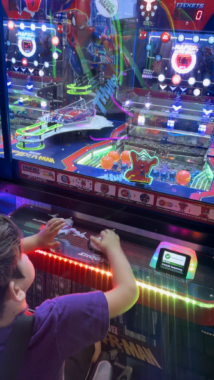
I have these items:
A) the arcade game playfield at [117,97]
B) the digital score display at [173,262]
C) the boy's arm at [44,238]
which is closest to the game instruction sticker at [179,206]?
the arcade game playfield at [117,97]

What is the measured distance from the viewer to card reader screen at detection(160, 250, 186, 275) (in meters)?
1.27

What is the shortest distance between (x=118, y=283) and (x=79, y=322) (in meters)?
0.23

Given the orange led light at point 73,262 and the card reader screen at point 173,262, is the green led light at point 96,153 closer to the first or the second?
the orange led light at point 73,262

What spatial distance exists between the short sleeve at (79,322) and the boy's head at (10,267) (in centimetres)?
12

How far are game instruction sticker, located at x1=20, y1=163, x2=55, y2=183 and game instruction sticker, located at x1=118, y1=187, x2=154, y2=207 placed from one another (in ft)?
1.31

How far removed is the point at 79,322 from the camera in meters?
0.85

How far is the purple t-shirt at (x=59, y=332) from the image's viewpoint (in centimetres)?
84

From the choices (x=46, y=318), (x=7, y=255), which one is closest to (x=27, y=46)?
(x=7, y=255)

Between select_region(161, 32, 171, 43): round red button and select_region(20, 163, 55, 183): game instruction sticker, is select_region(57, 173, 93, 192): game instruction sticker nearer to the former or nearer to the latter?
select_region(20, 163, 55, 183): game instruction sticker

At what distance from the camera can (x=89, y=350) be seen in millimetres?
1448

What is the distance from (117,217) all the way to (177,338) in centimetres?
60

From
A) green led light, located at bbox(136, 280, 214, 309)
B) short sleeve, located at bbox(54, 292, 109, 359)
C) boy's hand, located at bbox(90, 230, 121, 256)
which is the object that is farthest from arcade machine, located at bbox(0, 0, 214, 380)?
short sleeve, located at bbox(54, 292, 109, 359)

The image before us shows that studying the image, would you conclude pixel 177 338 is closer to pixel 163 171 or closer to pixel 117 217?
pixel 117 217

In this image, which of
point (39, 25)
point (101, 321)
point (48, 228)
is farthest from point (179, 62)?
point (101, 321)
